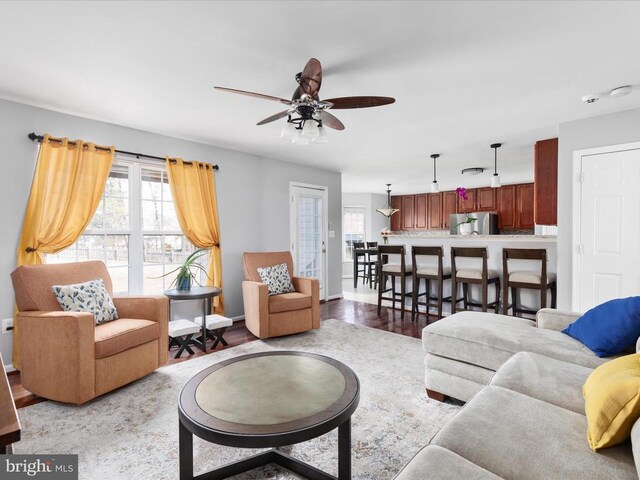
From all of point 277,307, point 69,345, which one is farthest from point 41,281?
point 277,307

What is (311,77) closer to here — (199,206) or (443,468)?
(443,468)

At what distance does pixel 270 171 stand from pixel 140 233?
6.75 ft

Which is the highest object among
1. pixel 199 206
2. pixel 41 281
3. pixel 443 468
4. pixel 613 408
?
pixel 199 206

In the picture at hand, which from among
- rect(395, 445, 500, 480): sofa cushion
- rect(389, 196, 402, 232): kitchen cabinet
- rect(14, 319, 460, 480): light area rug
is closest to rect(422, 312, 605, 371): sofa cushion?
rect(14, 319, 460, 480): light area rug

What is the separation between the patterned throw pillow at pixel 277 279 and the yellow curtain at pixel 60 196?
1885 mm

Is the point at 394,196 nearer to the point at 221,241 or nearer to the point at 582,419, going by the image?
the point at 221,241

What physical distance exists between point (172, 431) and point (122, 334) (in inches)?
34.0

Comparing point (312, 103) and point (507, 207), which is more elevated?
point (312, 103)

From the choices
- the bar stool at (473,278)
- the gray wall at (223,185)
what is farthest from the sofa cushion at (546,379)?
the gray wall at (223,185)

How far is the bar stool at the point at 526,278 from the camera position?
3.59 m

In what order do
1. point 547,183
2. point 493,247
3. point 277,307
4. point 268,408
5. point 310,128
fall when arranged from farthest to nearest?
point 493,247
point 547,183
point 277,307
point 310,128
point 268,408

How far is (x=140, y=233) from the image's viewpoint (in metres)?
3.72

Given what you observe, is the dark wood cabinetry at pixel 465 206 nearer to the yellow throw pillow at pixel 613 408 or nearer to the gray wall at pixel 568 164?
the gray wall at pixel 568 164

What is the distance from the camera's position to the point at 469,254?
415cm
